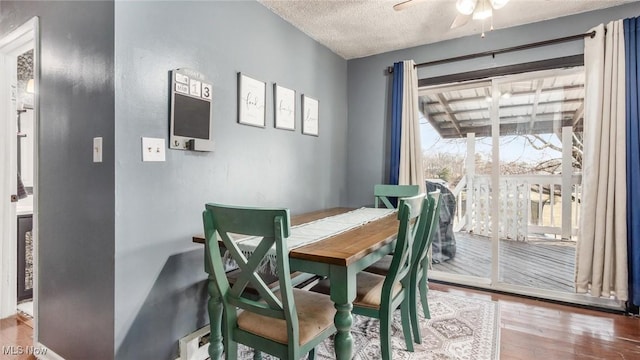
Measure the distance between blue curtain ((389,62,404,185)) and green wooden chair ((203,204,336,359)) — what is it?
6.64 feet

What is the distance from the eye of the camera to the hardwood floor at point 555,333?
1.95 meters

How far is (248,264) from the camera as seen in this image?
128 centimetres

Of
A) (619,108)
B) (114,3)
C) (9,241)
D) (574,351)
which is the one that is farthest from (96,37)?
(619,108)

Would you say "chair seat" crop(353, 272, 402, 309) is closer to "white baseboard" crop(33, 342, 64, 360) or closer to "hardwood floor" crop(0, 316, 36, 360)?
"white baseboard" crop(33, 342, 64, 360)

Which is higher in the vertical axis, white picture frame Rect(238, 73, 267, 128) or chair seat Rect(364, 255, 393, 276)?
white picture frame Rect(238, 73, 267, 128)

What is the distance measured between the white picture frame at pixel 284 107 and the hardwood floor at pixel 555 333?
2137 mm

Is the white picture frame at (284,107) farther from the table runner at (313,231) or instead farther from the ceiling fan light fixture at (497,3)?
the ceiling fan light fixture at (497,3)

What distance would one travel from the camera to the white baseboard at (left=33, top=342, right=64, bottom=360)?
1787mm

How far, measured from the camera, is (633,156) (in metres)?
2.38

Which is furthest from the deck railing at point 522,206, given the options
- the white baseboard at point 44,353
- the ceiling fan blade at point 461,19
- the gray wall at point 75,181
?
the white baseboard at point 44,353

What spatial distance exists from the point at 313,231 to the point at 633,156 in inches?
95.2

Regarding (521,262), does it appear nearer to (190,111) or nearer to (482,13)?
(482,13)

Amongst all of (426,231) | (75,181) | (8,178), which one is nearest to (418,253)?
(426,231)

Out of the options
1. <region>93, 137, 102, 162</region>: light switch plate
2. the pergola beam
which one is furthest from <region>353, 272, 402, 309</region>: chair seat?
the pergola beam
